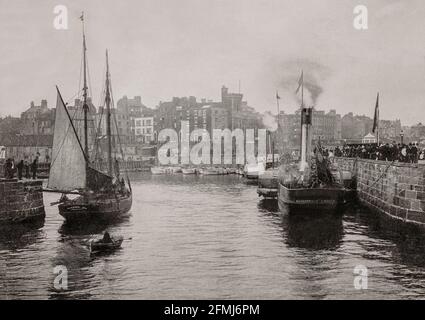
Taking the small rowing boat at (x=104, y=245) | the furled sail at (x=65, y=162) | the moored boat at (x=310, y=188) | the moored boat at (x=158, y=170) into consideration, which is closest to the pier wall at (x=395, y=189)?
the moored boat at (x=310, y=188)

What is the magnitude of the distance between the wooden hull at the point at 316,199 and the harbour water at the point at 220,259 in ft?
3.17

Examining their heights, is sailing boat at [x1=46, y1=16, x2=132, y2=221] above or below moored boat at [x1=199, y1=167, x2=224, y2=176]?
above

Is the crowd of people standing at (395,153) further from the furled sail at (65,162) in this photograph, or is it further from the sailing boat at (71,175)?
the furled sail at (65,162)

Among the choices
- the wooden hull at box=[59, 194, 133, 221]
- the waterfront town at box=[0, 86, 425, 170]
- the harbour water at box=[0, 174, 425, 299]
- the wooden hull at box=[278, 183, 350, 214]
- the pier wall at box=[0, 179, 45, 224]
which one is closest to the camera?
the harbour water at box=[0, 174, 425, 299]

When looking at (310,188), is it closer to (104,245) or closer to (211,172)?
(104,245)

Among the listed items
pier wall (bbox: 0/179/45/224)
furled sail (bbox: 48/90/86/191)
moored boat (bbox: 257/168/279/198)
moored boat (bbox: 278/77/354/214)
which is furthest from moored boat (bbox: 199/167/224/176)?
pier wall (bbox: 0/179/45/224)

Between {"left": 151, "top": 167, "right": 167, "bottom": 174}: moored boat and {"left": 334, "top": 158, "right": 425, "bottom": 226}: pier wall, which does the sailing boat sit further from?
A: {"left": 151, "top": 167, "right": 167, "bottom": 174}: moored boat

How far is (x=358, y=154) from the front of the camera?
57094mm

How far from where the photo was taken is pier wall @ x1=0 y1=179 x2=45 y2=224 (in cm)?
3475

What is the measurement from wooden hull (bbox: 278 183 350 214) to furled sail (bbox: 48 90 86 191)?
15837 mm

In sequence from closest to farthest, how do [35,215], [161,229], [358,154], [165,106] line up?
[161,229]
[35,215]
[358,154]
[165,106]
